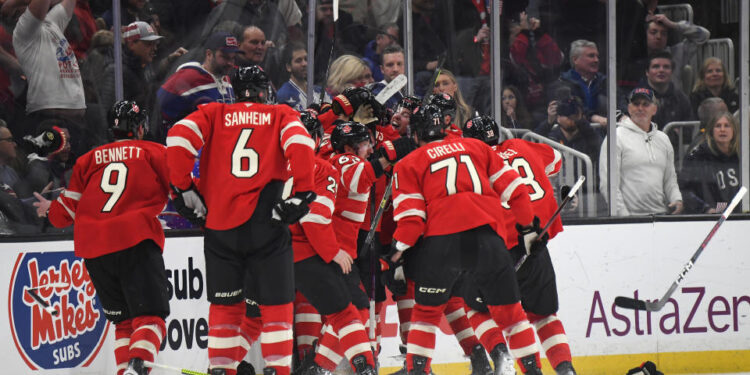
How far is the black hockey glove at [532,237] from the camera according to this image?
14.3 feet

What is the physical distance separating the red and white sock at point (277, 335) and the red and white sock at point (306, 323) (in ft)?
2.82

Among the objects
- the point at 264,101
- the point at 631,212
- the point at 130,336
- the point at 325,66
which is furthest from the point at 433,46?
the point at 130,336

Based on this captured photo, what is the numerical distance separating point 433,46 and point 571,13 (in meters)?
0.85

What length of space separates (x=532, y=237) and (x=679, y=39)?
2.26 metres

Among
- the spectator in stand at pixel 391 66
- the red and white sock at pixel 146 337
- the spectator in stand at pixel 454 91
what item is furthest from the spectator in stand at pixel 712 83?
the red and white sock at pixel 146 337

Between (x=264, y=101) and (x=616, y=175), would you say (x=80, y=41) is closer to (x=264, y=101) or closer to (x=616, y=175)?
(x=264, y=101)

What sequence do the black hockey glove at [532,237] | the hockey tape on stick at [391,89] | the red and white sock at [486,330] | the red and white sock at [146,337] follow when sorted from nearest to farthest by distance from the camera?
the red and white sock at [146,337] < the black hockey glove at [532,237] < the red and white sock at [486,330] < the hockey tape on stick at [391,89]

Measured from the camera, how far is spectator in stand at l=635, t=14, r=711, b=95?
5.93 metres

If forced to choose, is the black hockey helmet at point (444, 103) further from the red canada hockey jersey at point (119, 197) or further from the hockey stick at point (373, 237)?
the red canada hockey jersey at point (119, 197)

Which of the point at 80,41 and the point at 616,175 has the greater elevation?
the point at 80,41

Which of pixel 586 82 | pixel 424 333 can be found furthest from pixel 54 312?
pixel 586 82

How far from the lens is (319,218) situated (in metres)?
4.52

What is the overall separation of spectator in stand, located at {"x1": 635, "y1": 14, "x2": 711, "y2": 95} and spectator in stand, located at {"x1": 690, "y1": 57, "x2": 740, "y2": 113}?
70mm

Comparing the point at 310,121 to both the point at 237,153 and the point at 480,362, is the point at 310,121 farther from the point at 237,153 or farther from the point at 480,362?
the point at 480,362
